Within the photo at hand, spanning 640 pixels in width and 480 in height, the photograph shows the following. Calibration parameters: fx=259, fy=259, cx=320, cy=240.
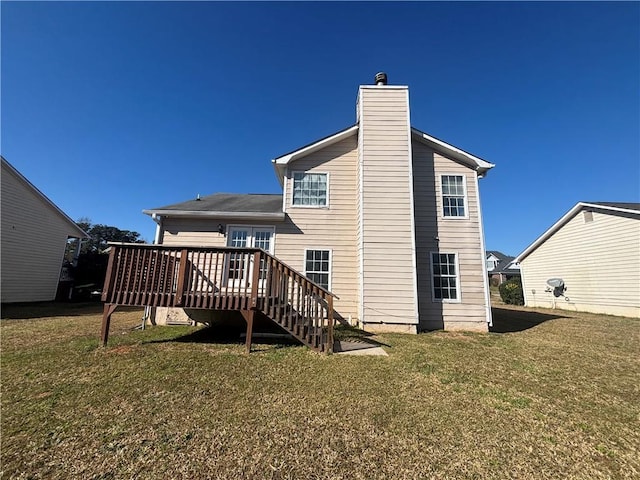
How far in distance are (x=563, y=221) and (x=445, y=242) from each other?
12633mm

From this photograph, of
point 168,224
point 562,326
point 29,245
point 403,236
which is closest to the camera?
point 403,236

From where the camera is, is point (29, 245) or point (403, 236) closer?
point (403, 236)

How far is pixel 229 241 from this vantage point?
9016 millimetres

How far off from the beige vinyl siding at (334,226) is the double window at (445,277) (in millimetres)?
2649

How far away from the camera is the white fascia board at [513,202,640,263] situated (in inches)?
509

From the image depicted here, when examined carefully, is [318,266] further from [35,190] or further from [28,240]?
[35,190]

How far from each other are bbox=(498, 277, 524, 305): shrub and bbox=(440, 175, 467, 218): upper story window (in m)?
16.9

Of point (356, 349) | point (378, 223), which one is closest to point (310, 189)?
point (378, 223)

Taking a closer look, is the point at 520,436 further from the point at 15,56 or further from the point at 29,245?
the point at 29,245

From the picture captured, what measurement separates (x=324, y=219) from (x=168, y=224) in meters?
5.41

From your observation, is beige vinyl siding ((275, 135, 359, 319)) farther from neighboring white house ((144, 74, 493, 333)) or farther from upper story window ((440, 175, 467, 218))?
upper story window ((440, 175, 467, 218))

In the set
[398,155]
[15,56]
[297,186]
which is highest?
[15,56]

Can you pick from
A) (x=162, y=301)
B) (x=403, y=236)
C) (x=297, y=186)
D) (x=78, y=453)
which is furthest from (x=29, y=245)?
(x=403, y=236)

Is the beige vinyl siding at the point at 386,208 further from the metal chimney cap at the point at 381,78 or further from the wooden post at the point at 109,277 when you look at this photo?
the wooden post at the point at 109,277
